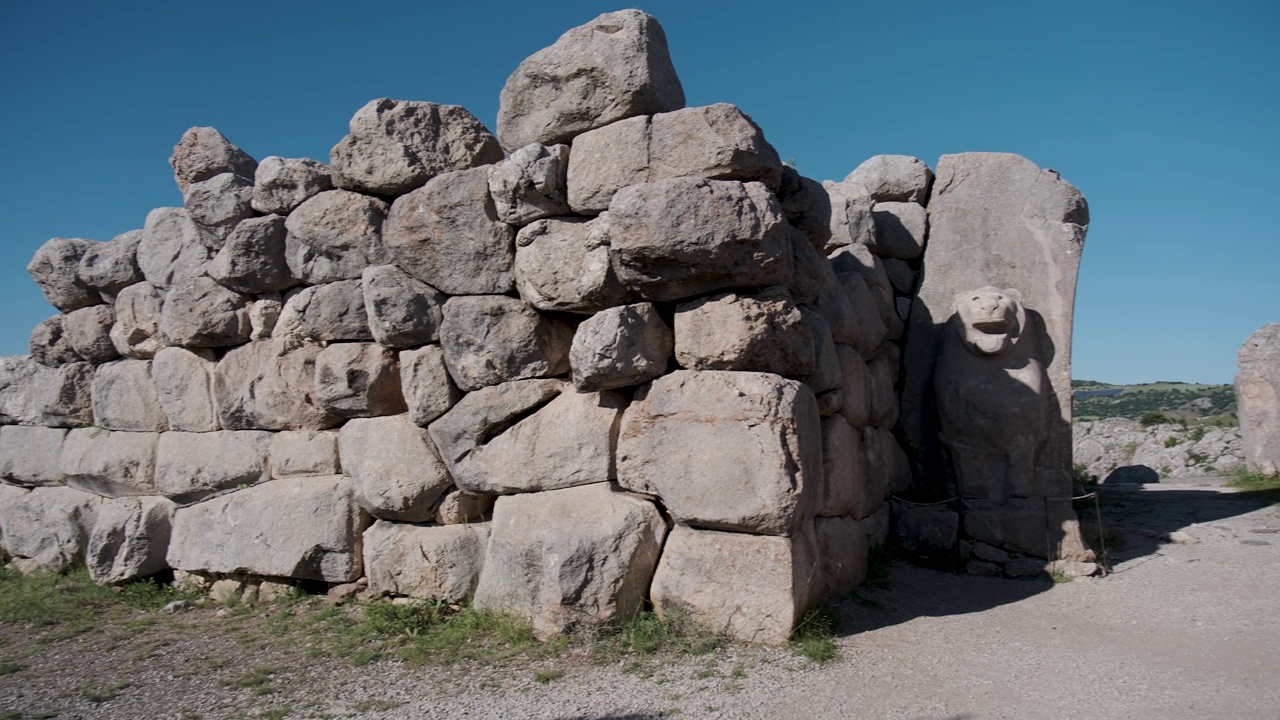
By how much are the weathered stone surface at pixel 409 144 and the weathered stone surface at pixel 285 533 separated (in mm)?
1921

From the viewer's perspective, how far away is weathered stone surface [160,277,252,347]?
5934mm

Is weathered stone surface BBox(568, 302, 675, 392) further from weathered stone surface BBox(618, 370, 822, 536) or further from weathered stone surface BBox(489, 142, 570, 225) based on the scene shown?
weathered stone surface BBox(489, 142, 570, 225)

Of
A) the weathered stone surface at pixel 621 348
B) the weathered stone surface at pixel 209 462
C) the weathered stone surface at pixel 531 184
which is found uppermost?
the weathered stone surface at pixel 531 184

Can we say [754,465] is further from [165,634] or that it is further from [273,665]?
[165,634]

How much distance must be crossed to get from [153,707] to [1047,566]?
5.23m

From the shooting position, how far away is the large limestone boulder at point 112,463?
6.33 metres

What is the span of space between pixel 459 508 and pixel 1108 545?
467 centimetres

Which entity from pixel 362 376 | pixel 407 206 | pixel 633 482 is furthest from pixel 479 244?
pixel 633 482

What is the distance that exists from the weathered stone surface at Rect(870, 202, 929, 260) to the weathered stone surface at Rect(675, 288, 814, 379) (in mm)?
2754

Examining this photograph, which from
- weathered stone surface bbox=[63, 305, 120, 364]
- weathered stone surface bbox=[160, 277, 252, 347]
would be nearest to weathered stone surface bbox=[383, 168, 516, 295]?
weathered stone surface bbox=[160, 277, 252, 347]

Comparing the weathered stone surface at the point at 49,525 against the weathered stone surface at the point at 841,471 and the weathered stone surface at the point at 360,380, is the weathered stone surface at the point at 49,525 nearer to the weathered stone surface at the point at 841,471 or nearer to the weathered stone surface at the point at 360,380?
the weathered stone surface at the point at 360,380

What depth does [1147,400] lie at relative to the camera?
3844cm

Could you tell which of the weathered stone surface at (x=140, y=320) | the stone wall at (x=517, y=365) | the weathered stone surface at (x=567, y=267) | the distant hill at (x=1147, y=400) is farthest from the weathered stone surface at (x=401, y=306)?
the distant hill at (x=1147, y=400)

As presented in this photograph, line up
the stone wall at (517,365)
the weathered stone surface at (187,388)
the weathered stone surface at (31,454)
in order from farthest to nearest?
the weathered stone surface at (31,454)
the weathered stone surface at (187,388)
the stone wall at (517,365)
